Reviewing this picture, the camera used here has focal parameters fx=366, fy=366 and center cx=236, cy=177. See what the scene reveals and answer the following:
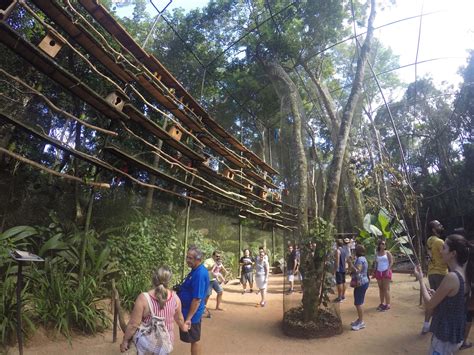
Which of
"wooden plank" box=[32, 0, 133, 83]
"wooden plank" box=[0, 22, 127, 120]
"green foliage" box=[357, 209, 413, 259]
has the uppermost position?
"wooden plank" box=[32, 0, 133, 83]

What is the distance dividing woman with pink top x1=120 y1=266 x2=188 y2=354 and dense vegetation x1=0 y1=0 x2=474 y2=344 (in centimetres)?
252

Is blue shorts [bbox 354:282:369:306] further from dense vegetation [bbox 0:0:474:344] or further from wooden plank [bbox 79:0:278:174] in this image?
wooden plank [bbox 79:0:278:174]

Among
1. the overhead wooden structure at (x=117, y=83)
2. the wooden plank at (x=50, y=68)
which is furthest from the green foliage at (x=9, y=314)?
the wooden plank at (x=50, y=68)

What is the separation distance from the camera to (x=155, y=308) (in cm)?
303

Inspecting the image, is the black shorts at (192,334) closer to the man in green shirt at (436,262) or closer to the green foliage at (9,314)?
the green foliage at (9,314)

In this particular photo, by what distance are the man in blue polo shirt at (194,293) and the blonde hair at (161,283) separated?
68cm

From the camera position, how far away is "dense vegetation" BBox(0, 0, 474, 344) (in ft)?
19.9

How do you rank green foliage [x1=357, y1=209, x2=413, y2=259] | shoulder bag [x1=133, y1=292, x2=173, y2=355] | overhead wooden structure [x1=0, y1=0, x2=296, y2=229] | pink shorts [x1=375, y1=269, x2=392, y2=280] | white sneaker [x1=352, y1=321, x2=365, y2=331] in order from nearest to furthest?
shoulder bag [x1=133, y1=292, x2=173, y2=355], overhead wooden structure [x1=0, y1=0, x2=296, y2=229], white sneaker [x1=352, y1=321, x2=365, y2=331], pink shorts [x1=375, y1=269, x2=392, y2=280], green foliage [x1=357, y1=209, x2=413, y2=259]

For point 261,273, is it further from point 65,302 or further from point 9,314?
point 9,314

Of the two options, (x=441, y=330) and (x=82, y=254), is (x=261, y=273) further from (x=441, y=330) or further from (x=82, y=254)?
(x=441, y=330)

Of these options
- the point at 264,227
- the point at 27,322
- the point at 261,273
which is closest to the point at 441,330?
the point at 27,322

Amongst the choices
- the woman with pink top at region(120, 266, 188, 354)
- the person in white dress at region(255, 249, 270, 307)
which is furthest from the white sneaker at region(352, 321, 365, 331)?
the woman with pink top at region(120, 266, 188, 354)

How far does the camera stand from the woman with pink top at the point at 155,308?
2971 mm

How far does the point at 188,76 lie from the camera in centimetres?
1370
